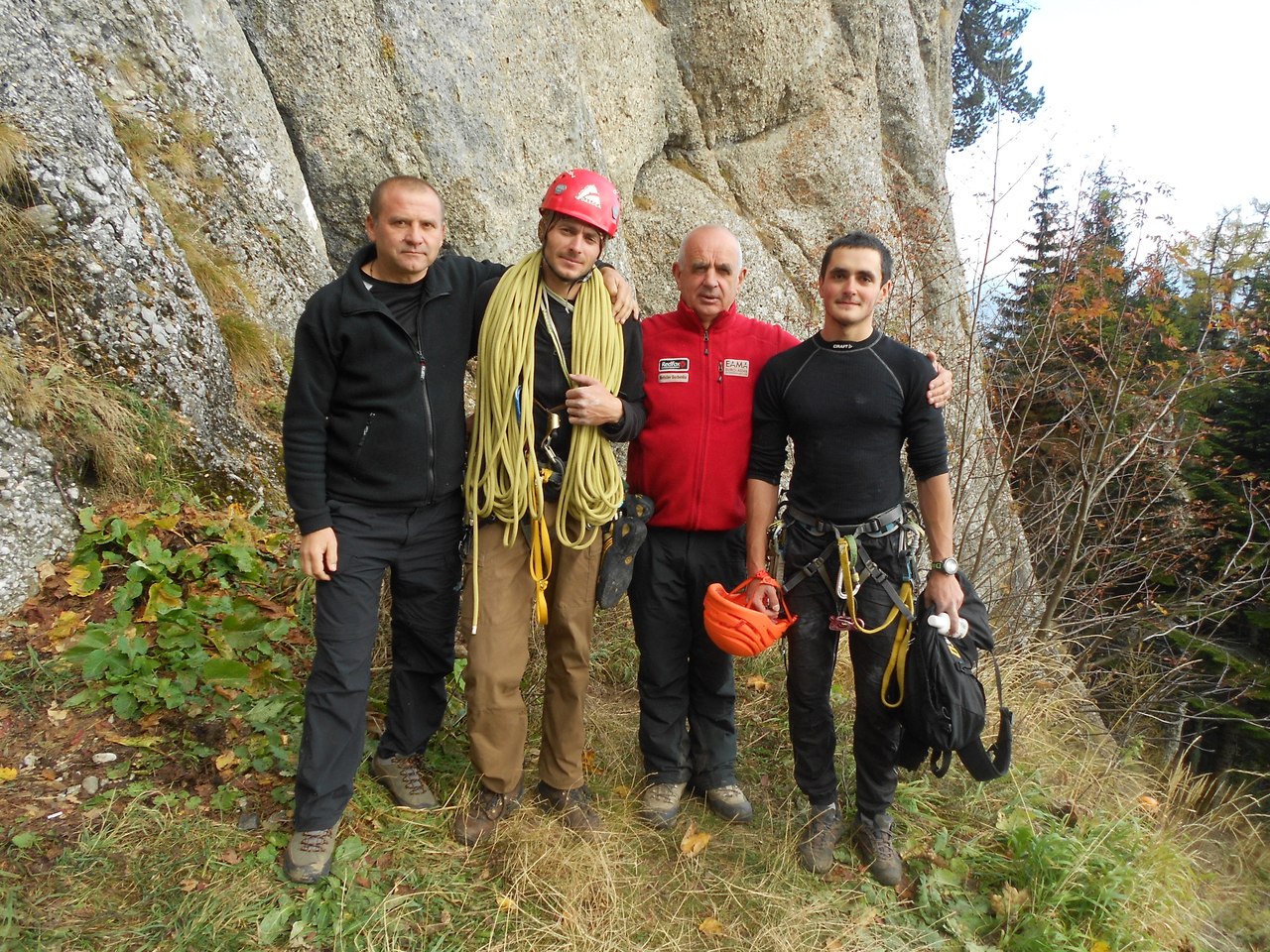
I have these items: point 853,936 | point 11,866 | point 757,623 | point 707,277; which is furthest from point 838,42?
point 11,866

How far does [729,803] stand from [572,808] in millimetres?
736

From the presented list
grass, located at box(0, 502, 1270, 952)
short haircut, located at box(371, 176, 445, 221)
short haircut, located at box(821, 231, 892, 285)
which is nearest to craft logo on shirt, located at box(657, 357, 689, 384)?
short haircut, located at box(821, 231, 892, 285)

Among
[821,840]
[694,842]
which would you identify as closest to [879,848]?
[821,840]

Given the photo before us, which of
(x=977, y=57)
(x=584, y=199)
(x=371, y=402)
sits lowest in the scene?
(x=371, y=402)

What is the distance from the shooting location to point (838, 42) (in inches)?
386

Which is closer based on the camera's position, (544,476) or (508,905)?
(508,905)

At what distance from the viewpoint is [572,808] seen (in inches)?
119

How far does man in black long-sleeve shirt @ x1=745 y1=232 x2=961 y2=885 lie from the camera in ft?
9.44

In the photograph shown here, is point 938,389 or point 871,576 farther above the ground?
point 938,389

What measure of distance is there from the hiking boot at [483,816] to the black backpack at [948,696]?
1546mm

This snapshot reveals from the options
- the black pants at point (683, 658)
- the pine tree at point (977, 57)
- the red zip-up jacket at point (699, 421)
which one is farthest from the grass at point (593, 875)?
the pine tree at point (977, 57)

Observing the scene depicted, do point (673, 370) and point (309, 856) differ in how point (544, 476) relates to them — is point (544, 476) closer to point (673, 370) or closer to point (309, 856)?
point (673, 370)

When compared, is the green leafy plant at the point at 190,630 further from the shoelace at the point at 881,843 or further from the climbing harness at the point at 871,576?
the shoelace at the point at 881,843

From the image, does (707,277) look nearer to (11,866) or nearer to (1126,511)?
(11,866)
